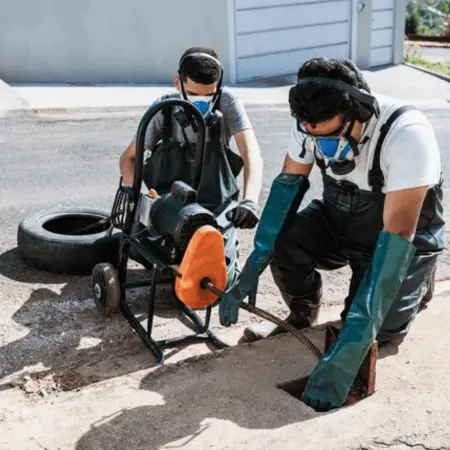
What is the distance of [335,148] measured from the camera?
3.46 metres

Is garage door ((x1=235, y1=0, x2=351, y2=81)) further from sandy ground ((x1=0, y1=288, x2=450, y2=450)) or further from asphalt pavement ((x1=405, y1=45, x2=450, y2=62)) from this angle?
sandy ground ((x1=0, y1=288, x2=450, y2=450))

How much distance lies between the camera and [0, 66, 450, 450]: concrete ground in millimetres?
3053

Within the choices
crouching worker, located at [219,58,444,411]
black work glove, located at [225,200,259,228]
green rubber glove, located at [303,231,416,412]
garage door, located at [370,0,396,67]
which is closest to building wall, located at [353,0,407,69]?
garage door, located at [370,0,396,67]

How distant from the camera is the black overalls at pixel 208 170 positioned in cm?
439

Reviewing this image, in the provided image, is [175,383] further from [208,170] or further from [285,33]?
[285,33]

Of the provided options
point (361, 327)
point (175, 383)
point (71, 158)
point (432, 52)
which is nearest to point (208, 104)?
point (175, 383)

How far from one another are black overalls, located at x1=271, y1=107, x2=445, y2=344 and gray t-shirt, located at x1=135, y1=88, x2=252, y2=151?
712 mm

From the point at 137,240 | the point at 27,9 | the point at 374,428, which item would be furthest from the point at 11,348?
the point at 27,9

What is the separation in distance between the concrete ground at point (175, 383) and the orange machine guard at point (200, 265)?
14.4 inches

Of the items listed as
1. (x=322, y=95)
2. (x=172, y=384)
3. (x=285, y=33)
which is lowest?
(x=285, y=33)

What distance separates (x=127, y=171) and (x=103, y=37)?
319 inches

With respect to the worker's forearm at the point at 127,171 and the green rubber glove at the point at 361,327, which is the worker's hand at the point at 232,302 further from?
the worker's forearm at the point at 127,171

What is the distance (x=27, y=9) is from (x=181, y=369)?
895 cm

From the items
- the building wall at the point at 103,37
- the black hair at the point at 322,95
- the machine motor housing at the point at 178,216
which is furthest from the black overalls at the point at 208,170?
the building wall at the point at 103,37
